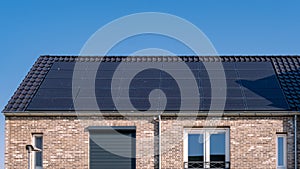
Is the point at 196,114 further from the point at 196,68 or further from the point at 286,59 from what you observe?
the point at 286,59

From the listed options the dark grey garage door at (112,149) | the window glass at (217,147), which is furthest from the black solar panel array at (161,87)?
the window glass at (217,147)

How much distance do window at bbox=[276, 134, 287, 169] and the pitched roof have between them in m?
1.00

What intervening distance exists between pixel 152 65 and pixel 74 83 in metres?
3.40

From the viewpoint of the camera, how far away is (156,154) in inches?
687

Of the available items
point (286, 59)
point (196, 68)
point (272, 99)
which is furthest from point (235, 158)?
point (286, 59)

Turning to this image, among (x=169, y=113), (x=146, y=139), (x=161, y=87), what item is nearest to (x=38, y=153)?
(x=146, y=139)

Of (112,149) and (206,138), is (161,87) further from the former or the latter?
(112,149)

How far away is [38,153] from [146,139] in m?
3.62

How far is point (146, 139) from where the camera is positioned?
17547 millimetres

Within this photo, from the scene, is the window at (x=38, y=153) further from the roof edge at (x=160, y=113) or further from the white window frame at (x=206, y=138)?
the white window frame at (x=206, y=138)

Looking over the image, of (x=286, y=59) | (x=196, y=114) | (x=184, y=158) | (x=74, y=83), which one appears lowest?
(x=184, y=158)

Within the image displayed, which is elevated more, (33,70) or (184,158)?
(33,70)

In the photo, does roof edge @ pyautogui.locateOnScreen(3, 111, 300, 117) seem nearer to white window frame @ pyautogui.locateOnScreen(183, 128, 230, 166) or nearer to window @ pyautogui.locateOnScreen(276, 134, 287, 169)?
white window frame @ pyautogui.locateOnScreen(183, 128, 230, 166)

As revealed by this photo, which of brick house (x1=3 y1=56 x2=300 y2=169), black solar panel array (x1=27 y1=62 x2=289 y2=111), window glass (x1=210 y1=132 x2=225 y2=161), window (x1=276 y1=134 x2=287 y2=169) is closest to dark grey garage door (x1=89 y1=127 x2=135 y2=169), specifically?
brick house (x1=3 y1=56 x2=300 y2=169)
